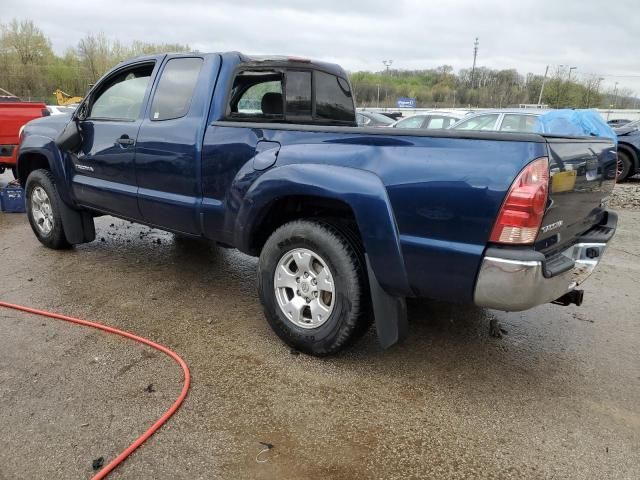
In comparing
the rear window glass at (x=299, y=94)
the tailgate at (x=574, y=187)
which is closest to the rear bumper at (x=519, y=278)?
the tailgate at (x=574, y=187)

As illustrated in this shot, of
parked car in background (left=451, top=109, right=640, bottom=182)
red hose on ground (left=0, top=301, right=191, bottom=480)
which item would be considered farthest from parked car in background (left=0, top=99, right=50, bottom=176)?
parked car in background (left=451, top=109, right=640, bottom=182)

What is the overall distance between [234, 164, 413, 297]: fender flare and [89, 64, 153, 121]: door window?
6.19 ft

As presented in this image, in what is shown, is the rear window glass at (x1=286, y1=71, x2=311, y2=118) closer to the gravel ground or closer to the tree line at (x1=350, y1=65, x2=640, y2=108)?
the gravel ground

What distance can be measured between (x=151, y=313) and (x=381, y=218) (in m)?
2.13

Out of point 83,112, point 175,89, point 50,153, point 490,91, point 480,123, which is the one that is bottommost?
point 490,91

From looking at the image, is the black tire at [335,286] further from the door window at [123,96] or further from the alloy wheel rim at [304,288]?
the door window at [123,96]

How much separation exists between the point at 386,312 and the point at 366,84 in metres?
91.0

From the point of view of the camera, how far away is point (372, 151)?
2717 mm

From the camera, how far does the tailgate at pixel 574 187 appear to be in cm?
240

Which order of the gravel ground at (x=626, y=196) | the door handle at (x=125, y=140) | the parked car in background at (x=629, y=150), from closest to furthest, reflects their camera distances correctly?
the door handle at (x=125, y=140) < the gravel ground at (x=626, y=196) < the parked car in background at (x=629, y=150)

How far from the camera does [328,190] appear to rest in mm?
2828

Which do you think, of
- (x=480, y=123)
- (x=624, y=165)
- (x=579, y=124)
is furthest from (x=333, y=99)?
(x=624, y=165)

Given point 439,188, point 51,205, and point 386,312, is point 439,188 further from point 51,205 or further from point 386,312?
point 51,205

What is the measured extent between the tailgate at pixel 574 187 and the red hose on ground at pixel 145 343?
201 centimetres
